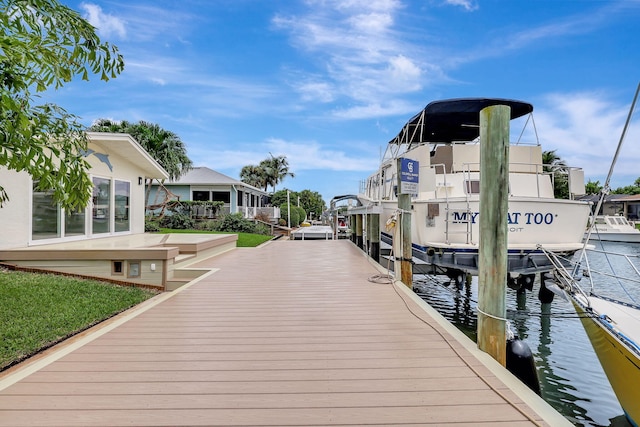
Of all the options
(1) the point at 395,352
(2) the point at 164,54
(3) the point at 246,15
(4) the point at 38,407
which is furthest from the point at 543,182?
(2) the point at 164,54

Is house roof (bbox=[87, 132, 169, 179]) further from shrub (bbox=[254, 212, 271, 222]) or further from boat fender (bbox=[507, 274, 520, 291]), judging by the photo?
shrub (bbox=[254, 212, 271, 222])

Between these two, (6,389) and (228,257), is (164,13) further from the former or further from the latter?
(6,389)

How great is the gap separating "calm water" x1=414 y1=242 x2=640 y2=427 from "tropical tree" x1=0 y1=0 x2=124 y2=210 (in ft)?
15.6

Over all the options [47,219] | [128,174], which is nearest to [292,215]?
[128,174]

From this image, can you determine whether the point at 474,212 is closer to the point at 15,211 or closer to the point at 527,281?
the point at 527,281

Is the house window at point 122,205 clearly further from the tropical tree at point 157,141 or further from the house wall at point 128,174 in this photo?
the tropical tree at point 157,141

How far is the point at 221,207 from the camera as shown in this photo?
2534cm

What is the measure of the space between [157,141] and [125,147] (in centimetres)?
1380

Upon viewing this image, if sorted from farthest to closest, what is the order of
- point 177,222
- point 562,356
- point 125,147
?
point 177,222 < point 125,147 < point 562,356

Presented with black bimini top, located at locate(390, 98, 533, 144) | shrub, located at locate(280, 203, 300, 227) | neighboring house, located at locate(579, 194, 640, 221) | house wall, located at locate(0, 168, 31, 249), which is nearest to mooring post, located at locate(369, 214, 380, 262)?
black bimini top, located at locate(390, 98, 533, 144)

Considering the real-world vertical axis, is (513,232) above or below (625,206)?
below

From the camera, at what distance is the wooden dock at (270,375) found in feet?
7.82

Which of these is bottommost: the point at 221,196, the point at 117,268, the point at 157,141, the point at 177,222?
the point at 117,268

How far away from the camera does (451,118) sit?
10.3 meters
